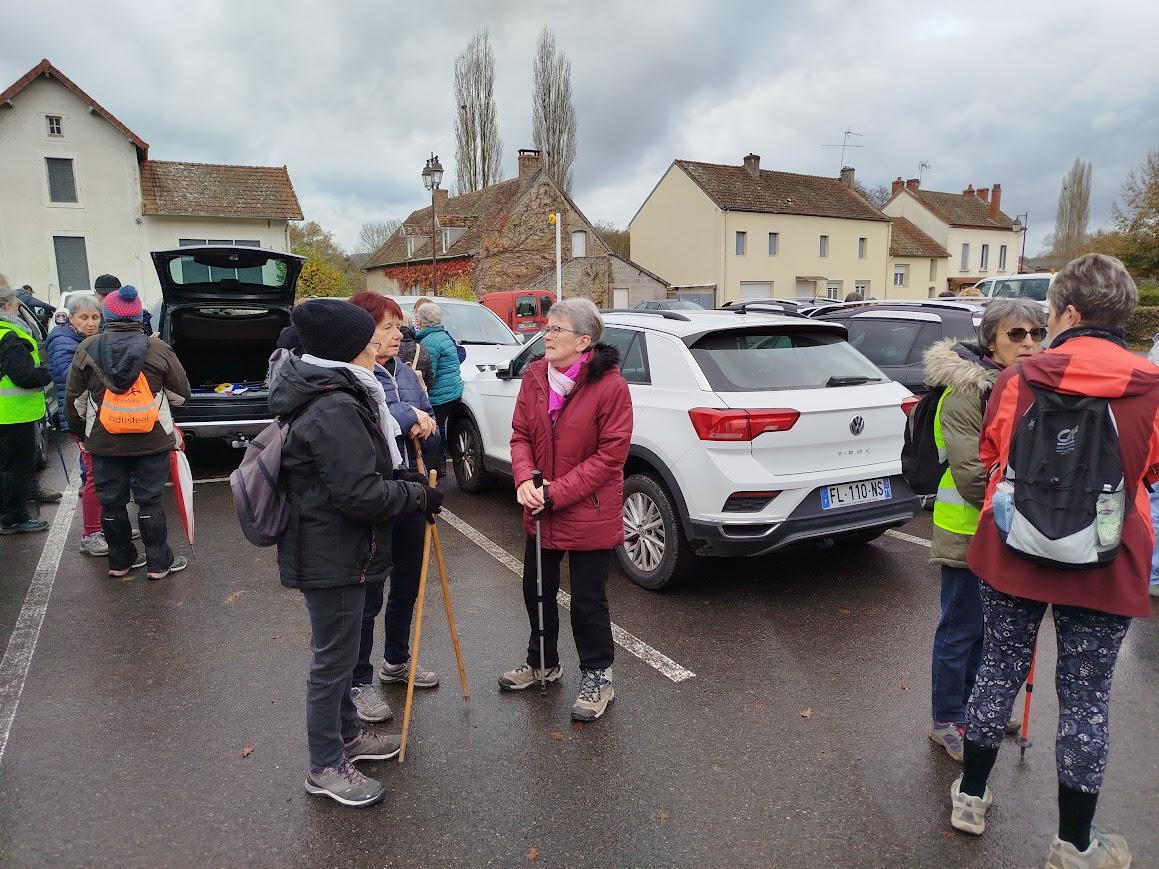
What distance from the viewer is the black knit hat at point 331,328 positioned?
2605mm

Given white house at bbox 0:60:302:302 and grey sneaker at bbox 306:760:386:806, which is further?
white house at bbox 0:60:302:302

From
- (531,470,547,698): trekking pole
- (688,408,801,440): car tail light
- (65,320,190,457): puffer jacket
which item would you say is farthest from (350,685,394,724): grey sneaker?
(65,320,190,457): puffer jacket

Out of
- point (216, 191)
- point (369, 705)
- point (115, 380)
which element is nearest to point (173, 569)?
point (115, 380)

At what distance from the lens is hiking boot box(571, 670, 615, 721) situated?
339 cm

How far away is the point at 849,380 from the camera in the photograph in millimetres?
4809

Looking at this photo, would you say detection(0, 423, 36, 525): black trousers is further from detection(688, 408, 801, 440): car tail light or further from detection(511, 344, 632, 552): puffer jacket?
detection(688, 408, 801, 440): car tail light

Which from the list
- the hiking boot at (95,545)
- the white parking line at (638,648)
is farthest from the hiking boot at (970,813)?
the hiking boot at (95,545)

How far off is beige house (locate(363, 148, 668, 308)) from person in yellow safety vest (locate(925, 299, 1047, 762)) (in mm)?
32319

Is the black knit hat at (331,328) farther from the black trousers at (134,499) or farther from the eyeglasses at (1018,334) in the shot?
the black trousers at (134,499)

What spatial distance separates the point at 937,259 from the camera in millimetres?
47906

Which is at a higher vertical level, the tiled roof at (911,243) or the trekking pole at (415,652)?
the tiled roof at (911,243)

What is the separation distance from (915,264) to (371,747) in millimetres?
50426

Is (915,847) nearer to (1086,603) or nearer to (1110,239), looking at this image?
(1086,603)

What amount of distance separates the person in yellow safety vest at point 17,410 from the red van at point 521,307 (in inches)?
603
